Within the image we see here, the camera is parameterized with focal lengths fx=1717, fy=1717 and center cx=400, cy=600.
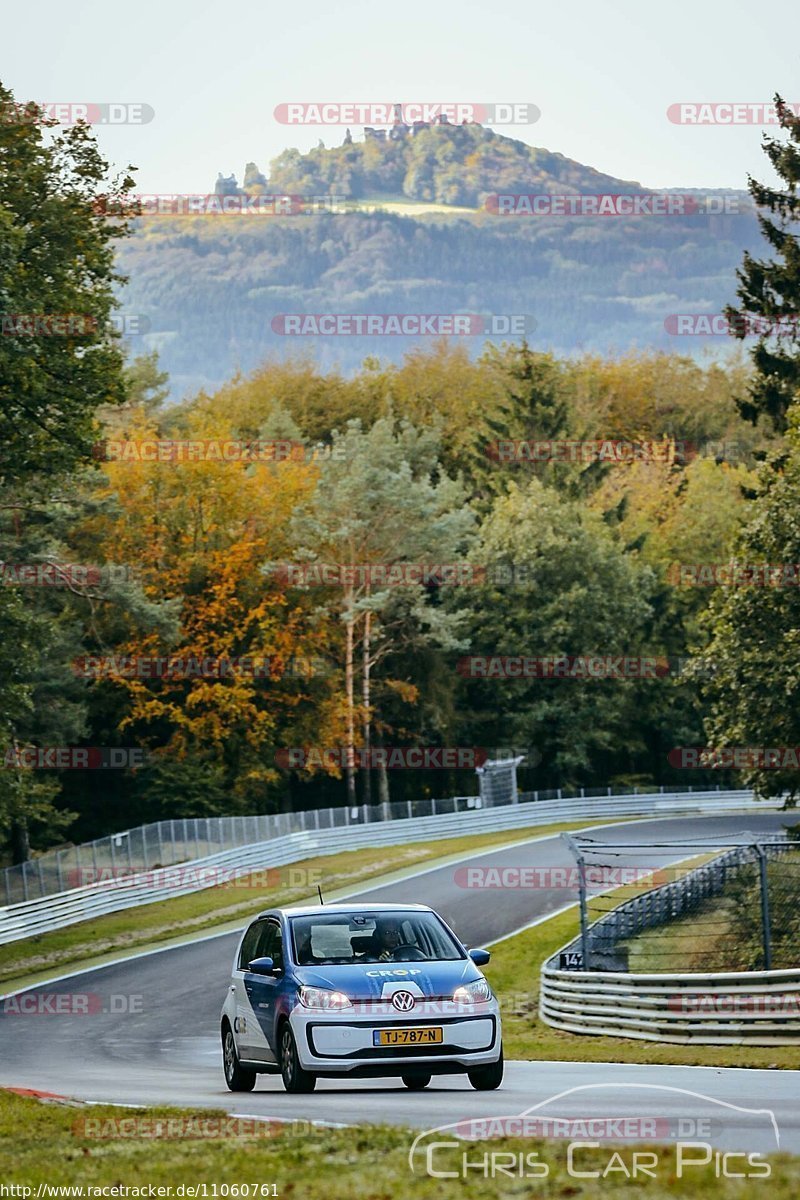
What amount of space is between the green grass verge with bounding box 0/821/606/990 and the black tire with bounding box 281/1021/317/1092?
2147cm

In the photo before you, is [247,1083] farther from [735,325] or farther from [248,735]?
[248,735]

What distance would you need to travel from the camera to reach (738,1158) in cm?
814

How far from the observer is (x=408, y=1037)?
1343 cm

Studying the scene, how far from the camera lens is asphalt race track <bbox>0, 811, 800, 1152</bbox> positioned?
11594 mm

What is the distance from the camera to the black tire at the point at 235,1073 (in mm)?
15258

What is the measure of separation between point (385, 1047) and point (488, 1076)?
92cm

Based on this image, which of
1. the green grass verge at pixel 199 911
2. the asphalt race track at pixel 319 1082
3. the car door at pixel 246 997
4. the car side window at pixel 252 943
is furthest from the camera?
the green grass verge at pixel 199 911

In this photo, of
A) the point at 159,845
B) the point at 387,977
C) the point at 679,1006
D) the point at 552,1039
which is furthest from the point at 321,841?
the point at 387,977

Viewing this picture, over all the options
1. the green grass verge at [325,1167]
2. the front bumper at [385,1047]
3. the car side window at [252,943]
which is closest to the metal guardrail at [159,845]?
the car side window at [252,943]

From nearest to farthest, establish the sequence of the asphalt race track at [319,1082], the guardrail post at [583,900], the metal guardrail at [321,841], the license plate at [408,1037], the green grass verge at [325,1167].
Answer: the green grass verge at [325,1167] < the asphalt race track at [319,1082] < the license plate at [408,1037] < the guardrail post at [583,900] < the metal guardrail at [321,841]

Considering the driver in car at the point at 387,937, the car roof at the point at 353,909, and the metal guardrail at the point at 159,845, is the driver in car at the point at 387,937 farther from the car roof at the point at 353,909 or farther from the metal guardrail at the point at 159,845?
the metal guardrail at the point at 159,845

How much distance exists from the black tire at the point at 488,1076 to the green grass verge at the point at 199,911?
876 inches

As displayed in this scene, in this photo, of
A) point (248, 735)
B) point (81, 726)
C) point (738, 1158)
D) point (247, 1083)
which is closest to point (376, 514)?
point (248, 735)

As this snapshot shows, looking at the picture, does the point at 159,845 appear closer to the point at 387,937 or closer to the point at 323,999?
the point at 387,937
